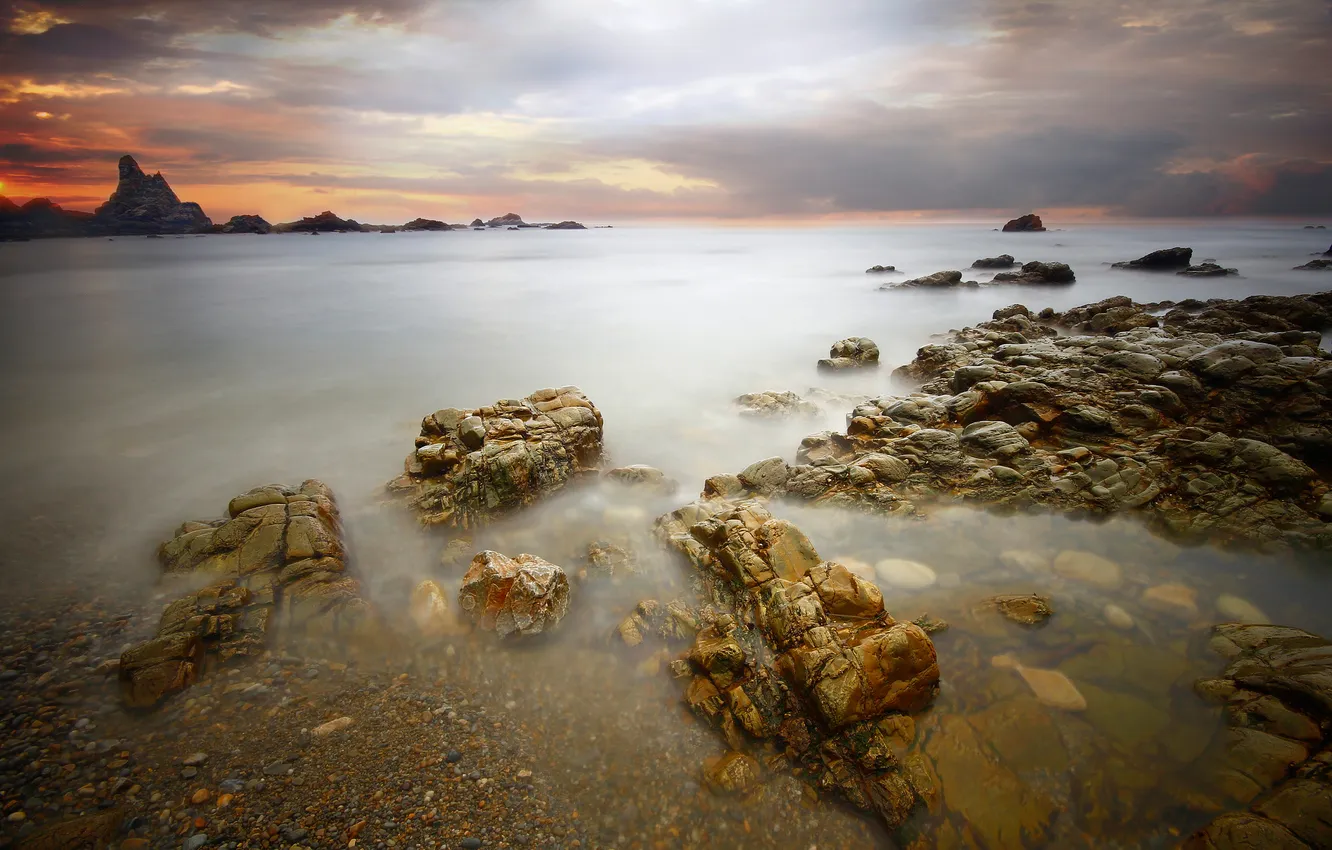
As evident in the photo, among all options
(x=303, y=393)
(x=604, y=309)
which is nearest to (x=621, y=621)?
(x=303, y=393)

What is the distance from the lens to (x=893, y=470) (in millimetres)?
8508

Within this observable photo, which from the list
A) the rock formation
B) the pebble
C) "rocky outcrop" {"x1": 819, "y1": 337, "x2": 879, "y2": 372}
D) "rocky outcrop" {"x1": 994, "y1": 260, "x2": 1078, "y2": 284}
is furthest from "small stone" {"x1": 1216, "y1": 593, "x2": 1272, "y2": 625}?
the rock formation

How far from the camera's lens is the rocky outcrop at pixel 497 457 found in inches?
324

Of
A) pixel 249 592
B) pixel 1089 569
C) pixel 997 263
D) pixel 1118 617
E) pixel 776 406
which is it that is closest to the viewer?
pixel 1118 617

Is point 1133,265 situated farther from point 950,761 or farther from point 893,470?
point 950,761

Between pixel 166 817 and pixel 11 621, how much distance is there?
13.1 ft

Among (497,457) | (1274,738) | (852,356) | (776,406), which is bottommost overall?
(1274,738)

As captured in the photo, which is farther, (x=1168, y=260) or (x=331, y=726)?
(x=1168, y=260)

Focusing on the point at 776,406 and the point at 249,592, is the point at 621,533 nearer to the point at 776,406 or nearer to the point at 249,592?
the point at 249,592

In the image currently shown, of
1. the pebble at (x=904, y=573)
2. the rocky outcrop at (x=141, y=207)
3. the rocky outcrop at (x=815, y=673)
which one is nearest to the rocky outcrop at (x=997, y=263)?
the pebble at (x=904, y=573)

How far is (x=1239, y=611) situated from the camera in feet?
19.0

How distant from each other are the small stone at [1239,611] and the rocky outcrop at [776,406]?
749cm

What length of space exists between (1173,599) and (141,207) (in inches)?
8476

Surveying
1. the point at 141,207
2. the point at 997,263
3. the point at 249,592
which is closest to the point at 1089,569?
the point at 249,592
